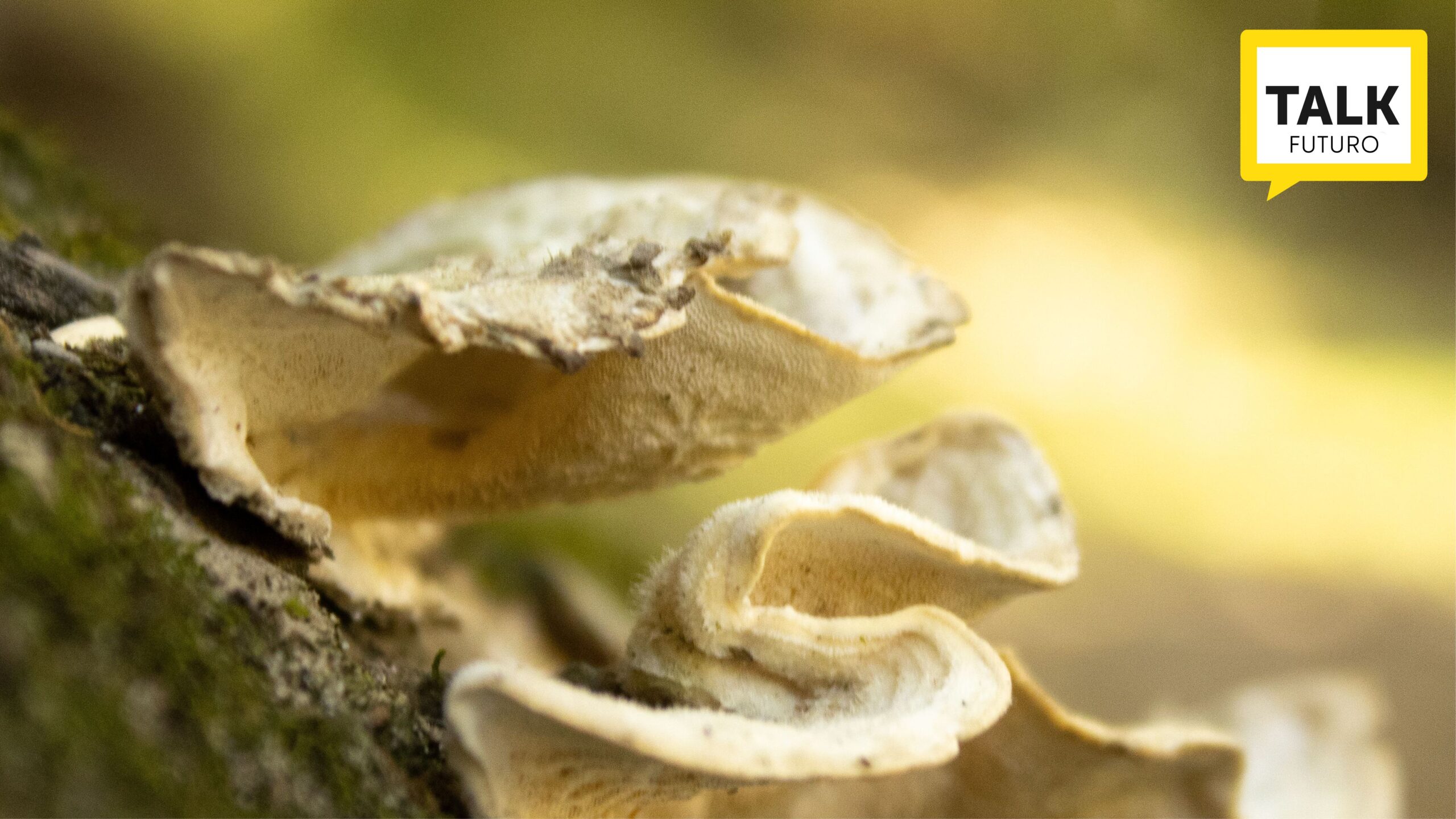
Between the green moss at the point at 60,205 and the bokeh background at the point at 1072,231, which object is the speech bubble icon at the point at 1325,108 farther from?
the green moss at the point at 60,205

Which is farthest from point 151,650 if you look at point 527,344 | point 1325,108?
point 1325,108

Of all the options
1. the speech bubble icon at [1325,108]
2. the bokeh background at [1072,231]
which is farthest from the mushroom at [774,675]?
the bokeh background at [1072,231]

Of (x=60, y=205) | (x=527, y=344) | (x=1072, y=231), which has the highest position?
(x=1072, y=231)

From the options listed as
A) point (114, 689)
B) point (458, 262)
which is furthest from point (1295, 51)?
point (114, 689)

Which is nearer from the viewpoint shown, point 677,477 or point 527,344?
point 527,344

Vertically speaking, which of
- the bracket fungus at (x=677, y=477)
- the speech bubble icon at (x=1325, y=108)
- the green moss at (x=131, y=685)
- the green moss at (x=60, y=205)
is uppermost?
the speech bubble icon at (x=1325, y=108)

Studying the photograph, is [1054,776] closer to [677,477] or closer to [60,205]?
[677,477]

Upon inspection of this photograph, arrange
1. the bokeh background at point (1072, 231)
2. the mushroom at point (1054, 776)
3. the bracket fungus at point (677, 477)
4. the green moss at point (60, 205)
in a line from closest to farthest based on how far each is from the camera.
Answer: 1. the bracket fungus at point (677, 477)
2. the mushroom at point (1054, 776)
3. the green moss at point (60, 205)
4. the bokeh background at point (1072, 231)

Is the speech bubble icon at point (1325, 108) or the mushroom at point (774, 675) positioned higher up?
the speech bubble icon at point (1325, 108)
